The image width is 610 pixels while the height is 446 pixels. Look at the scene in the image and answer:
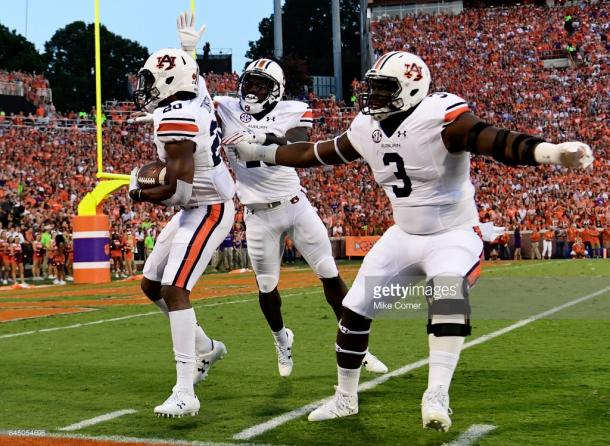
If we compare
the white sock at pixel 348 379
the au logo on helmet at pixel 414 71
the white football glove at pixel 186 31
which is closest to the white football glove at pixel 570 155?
the au logo on helmet at pixel 414 71

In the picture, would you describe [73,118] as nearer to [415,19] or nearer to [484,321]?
[415,19]

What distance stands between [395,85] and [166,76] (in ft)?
4.98

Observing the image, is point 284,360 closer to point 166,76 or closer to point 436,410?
point 166,76

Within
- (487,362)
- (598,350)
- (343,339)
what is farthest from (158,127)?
(598,350)

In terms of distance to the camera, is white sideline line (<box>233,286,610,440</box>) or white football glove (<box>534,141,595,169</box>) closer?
white football glove (<box>534,141,595,169</box>)

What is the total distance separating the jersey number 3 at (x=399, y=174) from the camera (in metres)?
4.60

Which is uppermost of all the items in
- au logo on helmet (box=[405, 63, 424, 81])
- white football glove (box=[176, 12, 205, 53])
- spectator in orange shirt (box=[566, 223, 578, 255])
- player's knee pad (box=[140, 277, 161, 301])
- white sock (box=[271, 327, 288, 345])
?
white football glove (box=[176, 12, 205, 53])

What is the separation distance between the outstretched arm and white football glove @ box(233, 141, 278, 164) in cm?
109

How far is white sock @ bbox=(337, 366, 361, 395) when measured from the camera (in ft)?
15.9

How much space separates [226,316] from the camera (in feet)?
34.7

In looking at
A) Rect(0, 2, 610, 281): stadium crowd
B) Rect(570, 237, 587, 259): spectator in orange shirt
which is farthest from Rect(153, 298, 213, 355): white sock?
Rect(570, 237, 587, 259): spectator in orange shirt

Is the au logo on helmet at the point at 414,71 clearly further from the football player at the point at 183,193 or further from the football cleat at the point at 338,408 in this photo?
the football cleat at the point at 338,408

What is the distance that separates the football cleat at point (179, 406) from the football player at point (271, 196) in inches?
55.9

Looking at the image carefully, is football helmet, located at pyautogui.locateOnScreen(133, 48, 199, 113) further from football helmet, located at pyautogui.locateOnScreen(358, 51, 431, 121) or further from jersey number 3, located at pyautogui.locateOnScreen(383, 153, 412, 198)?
jersey number 3, located at pyautogui.locateOnScreen(383, 153, 412, 198)
